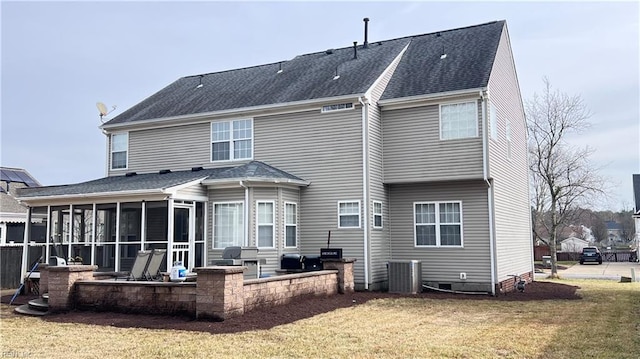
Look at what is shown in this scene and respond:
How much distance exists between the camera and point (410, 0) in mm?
14234

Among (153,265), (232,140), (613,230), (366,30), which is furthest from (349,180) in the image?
(613,230)

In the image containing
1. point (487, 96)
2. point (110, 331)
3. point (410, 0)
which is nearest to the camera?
point (110, 331)

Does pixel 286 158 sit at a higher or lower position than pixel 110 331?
higher

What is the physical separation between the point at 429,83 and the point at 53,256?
12461mm

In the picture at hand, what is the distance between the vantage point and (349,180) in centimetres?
1669

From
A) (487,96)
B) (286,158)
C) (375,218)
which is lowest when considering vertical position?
(375,218)

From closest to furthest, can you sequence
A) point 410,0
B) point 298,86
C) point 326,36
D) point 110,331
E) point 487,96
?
point 110,331
point 410,0
point 487,96
point 298,86
point 326,36

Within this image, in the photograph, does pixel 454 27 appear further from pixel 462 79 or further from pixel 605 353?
pixel 605 353

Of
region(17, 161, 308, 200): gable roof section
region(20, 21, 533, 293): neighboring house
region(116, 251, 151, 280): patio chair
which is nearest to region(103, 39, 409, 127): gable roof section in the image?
region(20, 21, 533, 293): neighboring house

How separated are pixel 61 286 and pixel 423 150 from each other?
10.2m

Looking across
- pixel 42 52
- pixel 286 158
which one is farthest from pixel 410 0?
pixel 42 52

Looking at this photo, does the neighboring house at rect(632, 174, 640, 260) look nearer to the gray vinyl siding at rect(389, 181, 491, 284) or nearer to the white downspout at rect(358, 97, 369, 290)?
the gray vinyl siding at rect(389, 181, 491, 284)

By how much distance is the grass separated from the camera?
25.6ft

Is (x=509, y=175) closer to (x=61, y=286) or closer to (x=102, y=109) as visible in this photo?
(x=61, y=286)
